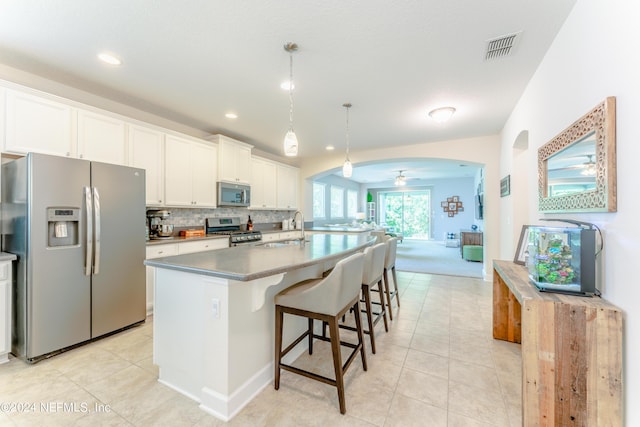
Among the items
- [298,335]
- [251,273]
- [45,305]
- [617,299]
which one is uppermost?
[251,273]

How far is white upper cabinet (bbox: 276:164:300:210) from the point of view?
5.72 m

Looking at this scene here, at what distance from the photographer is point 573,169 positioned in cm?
171

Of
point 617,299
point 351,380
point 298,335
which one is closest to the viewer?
point 617,299

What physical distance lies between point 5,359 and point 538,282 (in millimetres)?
4011

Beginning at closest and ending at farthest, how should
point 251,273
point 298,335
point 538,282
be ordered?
1. point 251,273
2. point 538,282
3. point 298,335

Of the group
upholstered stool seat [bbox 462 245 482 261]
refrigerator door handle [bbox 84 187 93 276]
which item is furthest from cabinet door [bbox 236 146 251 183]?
upholstered stool seat [bbox 462 245 482 261]

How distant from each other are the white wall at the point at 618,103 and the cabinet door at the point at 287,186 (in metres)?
4.66

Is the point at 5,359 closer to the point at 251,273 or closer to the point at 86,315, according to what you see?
the point at 86,315

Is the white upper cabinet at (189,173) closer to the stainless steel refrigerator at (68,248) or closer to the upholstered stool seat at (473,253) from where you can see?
the stainless steel refrigerator at (68,248)

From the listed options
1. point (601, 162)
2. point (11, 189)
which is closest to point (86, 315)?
point (11, 189)

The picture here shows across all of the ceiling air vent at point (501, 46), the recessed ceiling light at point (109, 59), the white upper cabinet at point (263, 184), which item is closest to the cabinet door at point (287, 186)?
the white upper cabinet at point (263, 184)

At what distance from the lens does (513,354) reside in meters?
2.28

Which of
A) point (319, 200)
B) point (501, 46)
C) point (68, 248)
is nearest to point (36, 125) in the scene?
point (68, 248)

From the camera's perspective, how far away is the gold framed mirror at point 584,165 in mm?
1308
